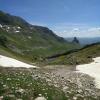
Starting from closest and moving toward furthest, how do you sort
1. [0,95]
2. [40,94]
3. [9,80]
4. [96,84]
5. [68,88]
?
[0,95]
[40,94]
[9,80]
[68,88]
[96,84]

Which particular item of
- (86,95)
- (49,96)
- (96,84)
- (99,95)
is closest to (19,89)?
(49,96)

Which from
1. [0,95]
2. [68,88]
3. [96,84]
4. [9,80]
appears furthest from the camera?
[96,84]

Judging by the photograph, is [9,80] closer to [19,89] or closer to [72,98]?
[19,89]

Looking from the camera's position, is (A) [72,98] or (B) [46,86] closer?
(A) [72,98]

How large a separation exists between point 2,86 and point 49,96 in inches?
195

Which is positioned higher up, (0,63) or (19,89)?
(0,63)

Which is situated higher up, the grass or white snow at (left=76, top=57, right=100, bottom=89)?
white snow at (left=76, top=57, right=100, bottom=89)

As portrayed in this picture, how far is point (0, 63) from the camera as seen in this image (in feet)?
163

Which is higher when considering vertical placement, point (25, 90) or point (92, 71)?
point (92, 71)

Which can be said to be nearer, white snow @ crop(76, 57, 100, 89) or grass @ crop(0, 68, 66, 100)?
grass @ crop(0, 68, 66, 100)

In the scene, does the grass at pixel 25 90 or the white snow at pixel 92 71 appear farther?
the white snow at pixel 92 71

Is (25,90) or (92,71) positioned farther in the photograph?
(92,71)

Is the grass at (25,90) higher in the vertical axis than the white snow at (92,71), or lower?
lower

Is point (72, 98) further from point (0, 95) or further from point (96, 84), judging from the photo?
point (96, 84)
